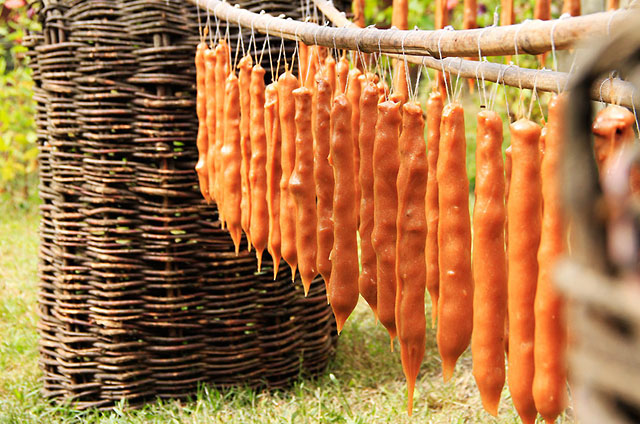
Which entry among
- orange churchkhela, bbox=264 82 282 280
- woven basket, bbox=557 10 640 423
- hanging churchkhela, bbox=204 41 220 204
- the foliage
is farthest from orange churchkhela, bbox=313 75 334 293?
the foliage

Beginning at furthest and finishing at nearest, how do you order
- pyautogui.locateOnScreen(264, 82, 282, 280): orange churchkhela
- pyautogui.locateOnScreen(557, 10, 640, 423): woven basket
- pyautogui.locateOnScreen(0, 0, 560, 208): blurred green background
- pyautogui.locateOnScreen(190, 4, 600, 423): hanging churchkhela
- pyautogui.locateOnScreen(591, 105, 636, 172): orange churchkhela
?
1. pyautogui.locateOnScreen(0, 0, 560, 208): blurred green background
2. pyautogui.locateOnScreen(264, 82, 282, 280): orange churchkhela
3. pyautogui.locateOnScreen(190, 4, 600, 423): hanging churchkhela
4. pyautogui.locateOnScreen(591, 105, 636, 172): orange churchkhela
5. pyautogui.locateOnScreen(557, 10, 640, 423): woven basket

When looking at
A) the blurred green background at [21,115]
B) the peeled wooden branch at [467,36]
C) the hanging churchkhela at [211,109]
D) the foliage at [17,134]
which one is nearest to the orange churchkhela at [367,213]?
the peeled wooden branch at [467,36]

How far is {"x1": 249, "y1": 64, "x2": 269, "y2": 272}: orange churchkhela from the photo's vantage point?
2.02 metres

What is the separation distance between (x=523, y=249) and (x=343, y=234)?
1.89ft

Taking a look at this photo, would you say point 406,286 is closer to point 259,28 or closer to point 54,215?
point 259,28

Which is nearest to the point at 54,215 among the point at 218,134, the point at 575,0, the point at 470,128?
the point at 218,134

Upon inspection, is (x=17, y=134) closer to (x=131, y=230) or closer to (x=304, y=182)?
(x=131, y=230)

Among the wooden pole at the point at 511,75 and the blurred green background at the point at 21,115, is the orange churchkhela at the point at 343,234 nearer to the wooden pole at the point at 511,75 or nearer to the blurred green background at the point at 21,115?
the wooden pole at the point at 511,75

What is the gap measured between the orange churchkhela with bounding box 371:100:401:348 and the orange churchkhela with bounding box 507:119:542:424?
14.4 inches

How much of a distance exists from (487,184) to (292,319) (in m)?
2.11

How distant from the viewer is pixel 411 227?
1.41 meters

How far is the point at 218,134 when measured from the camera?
7.61ft

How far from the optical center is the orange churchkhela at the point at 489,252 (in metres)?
1.23

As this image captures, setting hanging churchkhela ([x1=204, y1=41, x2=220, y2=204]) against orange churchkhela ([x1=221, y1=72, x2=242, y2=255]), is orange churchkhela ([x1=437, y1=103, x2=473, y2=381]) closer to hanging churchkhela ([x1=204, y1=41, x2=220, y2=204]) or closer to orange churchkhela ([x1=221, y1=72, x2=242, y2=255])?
orange churchkhela ([x1=221, y1=72, x2=242, y2=255])
